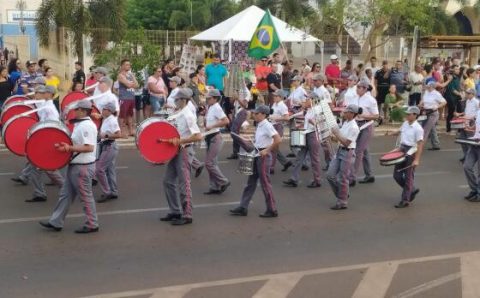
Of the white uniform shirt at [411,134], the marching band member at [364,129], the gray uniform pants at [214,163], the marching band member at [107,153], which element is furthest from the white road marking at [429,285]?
the marching band member at [107,153]

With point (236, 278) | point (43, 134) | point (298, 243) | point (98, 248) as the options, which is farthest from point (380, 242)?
point (43, 134)

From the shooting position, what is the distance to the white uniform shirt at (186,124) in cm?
891

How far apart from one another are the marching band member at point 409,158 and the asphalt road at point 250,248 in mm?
251

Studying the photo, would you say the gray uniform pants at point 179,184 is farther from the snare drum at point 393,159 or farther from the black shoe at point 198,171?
the snare drum at point 393,159

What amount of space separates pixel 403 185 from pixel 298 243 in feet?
9.30

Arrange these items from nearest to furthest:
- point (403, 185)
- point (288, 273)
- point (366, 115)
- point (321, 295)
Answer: point (321, 295) → point (288, 273) → point (403, 185) → point (366, 115)

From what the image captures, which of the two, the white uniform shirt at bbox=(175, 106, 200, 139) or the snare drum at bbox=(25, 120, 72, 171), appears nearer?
the snare drum at bbox=(25, 120, 72, 171)

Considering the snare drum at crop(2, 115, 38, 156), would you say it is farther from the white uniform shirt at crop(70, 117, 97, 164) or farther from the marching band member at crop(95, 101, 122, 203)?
the white uniform shirt at crop(70, 117, 97, 164)

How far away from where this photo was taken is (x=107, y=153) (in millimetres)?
10172

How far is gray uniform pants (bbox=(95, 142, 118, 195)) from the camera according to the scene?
1005cm

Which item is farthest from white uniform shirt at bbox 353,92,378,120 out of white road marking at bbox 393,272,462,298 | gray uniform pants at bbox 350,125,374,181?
white road marking at bbox 393,272,462,298

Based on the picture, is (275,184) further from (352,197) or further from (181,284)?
(181,284)

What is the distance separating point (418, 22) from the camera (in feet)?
69.3

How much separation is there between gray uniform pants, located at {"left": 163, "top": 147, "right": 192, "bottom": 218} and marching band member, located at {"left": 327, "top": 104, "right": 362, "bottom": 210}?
90.8 inches
